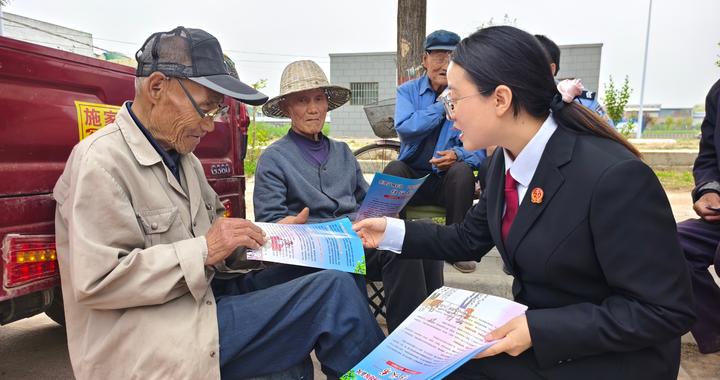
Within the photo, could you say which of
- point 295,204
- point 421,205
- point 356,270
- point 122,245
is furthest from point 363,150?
point 122,245

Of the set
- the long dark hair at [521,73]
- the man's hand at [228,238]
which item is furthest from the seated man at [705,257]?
the man's hand at [228,238]

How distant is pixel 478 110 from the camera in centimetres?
153

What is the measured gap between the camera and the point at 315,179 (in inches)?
105

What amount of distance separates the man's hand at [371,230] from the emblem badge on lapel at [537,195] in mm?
727

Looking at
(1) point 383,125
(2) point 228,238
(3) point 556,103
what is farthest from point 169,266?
(1) point 383,125

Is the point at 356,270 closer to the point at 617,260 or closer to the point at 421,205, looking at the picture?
the point at 617,260

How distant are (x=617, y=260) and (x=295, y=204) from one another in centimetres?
167

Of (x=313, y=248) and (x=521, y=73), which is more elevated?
(x=521, y=73)

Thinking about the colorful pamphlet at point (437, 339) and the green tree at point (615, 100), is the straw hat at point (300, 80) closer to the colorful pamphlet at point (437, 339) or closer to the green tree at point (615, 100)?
the colorful pamphlet at point (437, 339)

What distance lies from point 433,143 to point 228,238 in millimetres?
2083

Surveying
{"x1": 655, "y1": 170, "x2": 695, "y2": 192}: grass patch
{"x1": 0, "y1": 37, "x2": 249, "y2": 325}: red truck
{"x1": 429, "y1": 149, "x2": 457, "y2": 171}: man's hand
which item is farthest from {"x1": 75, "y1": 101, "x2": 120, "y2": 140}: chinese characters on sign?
{"x1": 655, "y1": 170, "x2": 695, "y2": 192}: grass patch

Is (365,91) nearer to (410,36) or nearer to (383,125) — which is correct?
(410,36)

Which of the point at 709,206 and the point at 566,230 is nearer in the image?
the point at 566,230

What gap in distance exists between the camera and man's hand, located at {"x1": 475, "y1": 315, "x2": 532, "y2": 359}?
53.2 inches
